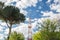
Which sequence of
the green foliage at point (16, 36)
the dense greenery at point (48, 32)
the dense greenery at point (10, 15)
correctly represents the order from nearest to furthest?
the dense greenery at point (48, 32), the green foliage at point (16, 36), the dense greenery at point (10, 15)

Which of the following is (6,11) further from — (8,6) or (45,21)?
(45,21)

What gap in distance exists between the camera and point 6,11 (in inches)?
1905

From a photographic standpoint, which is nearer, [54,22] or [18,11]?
[54,22]

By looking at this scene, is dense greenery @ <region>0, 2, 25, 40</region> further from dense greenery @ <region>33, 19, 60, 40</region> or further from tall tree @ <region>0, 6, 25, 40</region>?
dense greenery @ <region>33, 19, 60, 40</region>

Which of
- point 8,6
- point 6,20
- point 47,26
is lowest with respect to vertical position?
point 47,26

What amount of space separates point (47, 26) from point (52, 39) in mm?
2190

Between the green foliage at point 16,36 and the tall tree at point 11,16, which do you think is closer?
the green foliage at point 16,36

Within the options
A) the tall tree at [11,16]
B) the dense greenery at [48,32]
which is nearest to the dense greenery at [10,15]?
the tall tree at [11,16]

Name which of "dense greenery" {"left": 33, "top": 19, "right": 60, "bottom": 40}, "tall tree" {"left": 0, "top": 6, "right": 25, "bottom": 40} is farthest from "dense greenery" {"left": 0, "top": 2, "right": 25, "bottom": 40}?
"dense greenery" {"left": 33, "top": 19, "right": 60, "bottom": 40}

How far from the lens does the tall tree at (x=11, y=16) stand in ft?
157

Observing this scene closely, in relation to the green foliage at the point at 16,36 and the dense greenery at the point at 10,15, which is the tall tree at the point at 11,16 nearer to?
the dense greenery at the point at 10,15

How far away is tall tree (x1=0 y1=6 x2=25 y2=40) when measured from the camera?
47.9m

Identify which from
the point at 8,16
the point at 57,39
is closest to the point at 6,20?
the point at 8,16

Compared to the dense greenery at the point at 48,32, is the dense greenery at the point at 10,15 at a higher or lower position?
higher
